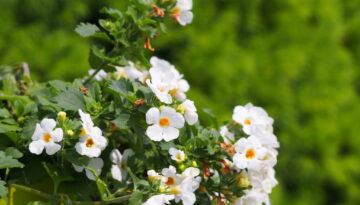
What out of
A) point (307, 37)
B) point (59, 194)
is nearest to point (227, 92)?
point (307, 37)

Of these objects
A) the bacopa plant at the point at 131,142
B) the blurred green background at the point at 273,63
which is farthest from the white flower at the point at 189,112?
the blurred green background at the point at 273,63

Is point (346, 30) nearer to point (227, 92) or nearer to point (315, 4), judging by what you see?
point (315, 4)

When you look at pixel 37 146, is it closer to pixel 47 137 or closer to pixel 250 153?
pixel 47 137

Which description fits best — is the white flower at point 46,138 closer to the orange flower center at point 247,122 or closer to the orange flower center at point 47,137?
the orange flower center at point 47,137

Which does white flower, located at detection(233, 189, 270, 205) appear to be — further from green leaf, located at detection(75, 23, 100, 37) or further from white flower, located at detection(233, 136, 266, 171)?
green leaf, located at detection(75, 23, 100, 37)

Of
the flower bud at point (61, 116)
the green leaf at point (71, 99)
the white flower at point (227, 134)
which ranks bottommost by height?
the flower bud at point (61, 116)

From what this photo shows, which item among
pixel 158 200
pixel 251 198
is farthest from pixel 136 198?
pixel 251 198
